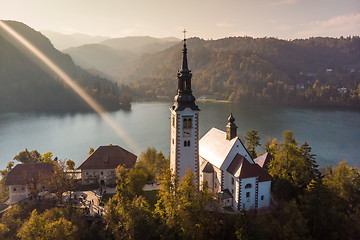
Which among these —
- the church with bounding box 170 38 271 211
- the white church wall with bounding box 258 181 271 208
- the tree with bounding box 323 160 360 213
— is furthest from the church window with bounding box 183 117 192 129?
the tree with bounding box 323 160 360 213

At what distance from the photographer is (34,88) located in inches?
5733

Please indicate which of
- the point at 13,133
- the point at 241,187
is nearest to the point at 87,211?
the point at 241,187

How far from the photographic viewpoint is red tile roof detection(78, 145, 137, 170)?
3603 centimetres

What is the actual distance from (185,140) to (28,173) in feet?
61.7

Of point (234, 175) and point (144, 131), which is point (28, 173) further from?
point (144, 131)

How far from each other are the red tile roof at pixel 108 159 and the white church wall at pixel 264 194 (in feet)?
55.2

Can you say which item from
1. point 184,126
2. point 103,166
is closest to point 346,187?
point 184,126

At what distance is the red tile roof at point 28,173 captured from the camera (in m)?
31.5

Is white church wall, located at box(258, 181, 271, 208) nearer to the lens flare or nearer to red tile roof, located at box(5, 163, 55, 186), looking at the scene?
red tile roof, located at box(5, 163, 55, 186)

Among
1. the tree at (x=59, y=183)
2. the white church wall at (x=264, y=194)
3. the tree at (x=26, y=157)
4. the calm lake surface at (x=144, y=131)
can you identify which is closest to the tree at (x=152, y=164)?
the tree at (x=59, y=183)

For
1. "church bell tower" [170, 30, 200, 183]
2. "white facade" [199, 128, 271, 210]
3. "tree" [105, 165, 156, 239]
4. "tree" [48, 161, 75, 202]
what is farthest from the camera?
"tree" [48, 161, 75, 202]

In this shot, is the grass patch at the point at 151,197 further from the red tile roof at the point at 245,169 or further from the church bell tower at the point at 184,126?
the red tile roof at the point at 245,169

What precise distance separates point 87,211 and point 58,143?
155 ft

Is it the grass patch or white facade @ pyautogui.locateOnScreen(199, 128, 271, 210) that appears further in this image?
the grass patch
